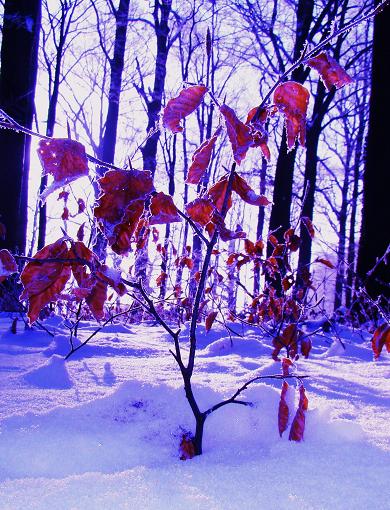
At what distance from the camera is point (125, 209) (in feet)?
2.76

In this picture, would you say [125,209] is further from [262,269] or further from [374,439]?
[262,269]

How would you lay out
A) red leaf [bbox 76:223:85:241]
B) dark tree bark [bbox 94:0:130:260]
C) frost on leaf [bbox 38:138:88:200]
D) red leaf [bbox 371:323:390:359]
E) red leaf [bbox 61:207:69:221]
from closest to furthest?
frost on leaf [bbox 38:138:88:200]
red leaf [bbox 371:323:390:359]
red leaf [bbox 76:223:85:241]
red leaf [bbox 61:207:69:221]
dark tree bark [bbox 94:0:130:260]

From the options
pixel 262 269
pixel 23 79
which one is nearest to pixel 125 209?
pixel 262 269

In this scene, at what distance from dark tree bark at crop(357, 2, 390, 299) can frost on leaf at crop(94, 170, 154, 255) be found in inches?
201

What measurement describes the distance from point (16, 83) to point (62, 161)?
517 cm

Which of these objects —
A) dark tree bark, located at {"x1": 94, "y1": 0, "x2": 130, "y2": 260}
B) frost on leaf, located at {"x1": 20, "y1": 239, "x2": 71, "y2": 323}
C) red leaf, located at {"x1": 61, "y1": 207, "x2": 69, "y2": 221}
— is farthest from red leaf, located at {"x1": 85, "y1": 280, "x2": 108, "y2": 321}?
→ dark tree bark, located at {"x1": 94, "y1": 0, "x2": 130, "y2": 260}

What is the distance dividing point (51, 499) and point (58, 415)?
0.45 m

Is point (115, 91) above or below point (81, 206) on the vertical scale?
above

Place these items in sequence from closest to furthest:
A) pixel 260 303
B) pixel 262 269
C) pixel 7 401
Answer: pixel 7 401, pixel 260 303, pixel 262 269

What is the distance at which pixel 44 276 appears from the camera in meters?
0.98

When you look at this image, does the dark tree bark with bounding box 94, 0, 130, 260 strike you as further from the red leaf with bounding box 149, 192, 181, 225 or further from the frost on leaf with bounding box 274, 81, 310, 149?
the red leaf with bounding box 149, 192, 181, 225

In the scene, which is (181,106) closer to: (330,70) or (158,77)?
(330,70)

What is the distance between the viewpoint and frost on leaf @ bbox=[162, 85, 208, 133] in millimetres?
979

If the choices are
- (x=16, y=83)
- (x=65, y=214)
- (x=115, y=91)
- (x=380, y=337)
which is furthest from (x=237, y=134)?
(x=115, y=91)
